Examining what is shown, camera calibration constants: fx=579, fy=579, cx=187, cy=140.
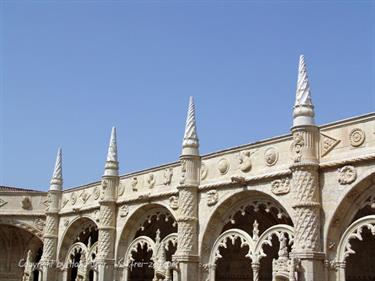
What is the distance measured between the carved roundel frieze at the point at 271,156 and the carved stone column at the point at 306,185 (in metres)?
0.90

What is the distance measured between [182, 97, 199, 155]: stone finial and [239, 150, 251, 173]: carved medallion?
2126 mm

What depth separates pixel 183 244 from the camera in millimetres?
18688

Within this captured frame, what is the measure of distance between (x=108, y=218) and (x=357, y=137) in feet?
38.1

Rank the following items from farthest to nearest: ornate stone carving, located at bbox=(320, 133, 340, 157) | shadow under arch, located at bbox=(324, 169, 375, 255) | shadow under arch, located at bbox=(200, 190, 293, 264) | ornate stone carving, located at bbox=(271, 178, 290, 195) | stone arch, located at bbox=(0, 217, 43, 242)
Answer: stone arch, located at bbox=(0, 217, 43, 242), shadow under arch, located at bbox=(200, 190, 293, 264), ornate stone carving, located at bbox=(271, 178, 290, 195), ornate stone carving, located at bbox=(320, 133, 340, 157), shadow under arch, located at bbox=(324, 169, 375, 255)

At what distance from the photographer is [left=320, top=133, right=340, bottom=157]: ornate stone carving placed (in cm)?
1516

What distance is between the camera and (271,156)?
1681 cm

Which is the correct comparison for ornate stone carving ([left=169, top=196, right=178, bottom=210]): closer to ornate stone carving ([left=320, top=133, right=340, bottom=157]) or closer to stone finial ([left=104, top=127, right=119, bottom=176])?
stone finial ([left=104, top=127, right=119, bottom=176])

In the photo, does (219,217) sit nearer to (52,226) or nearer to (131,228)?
(131,228)

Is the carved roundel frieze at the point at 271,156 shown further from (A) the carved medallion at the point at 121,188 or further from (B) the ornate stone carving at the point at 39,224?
(B) the ornate stone carving at the point at 39,224

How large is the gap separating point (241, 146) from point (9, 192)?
16.0 metres

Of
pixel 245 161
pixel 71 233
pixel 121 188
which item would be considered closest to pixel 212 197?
pixel 245 161

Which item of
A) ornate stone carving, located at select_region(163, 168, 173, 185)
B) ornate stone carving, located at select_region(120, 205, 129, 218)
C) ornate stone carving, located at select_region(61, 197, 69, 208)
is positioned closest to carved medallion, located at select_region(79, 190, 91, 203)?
ornate stone carving, located at select_region(61, 197, 69, 208)

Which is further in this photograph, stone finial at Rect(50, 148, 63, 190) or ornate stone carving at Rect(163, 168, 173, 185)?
stone finial at Rect(50, 148, 63, 190)

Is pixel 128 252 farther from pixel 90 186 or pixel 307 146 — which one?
pixel 307 146
